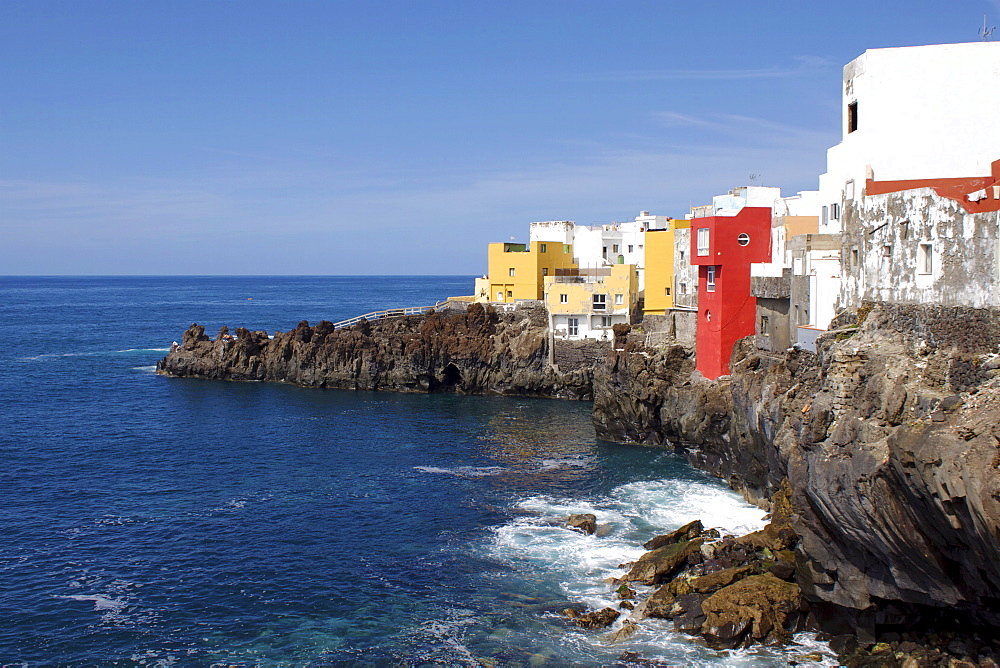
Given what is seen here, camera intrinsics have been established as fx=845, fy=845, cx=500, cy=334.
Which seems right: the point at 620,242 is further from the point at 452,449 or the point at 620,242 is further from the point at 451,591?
the point at 451,591

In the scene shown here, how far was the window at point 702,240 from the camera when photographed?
49906 mm

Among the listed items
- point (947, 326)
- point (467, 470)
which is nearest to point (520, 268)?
point (467, 470)

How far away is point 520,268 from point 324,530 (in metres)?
49.9

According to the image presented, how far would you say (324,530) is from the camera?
122 ft

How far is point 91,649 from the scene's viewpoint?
26.3 metres

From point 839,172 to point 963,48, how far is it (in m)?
7.01

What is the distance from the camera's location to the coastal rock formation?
73125 millimetres

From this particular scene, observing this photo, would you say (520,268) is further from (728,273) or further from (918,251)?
(918,251)

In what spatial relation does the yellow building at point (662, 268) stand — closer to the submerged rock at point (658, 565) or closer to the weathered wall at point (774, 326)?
the weathered wall at point (774, 326)

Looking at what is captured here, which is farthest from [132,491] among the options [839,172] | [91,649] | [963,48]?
[963,48]

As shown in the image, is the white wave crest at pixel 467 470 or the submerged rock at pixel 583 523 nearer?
the submerged rock at pixel 583 523

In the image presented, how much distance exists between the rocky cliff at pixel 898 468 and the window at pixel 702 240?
54.6 feet

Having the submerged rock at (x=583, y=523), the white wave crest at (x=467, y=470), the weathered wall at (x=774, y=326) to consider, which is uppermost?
the weathered wall at (x=774, y=326)

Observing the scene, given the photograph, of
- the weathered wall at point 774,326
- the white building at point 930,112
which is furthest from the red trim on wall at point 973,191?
the weathered wall at point 774,326
